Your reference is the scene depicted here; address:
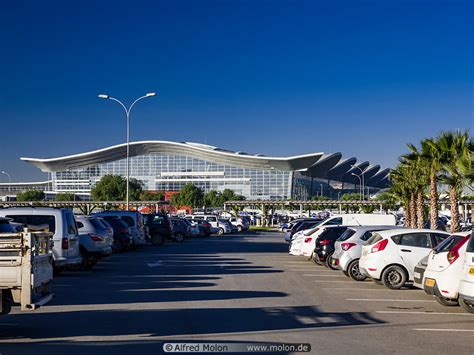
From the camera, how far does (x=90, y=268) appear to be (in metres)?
21.5

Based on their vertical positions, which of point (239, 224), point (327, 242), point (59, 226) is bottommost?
point (327, 242)

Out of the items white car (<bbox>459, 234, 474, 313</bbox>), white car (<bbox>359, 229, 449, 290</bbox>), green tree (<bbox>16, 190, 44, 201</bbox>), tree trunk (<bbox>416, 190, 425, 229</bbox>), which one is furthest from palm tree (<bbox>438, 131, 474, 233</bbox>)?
green tree (<bbox>16, 190, 44, 201</bbox>)

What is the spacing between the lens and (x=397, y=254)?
16.3 m

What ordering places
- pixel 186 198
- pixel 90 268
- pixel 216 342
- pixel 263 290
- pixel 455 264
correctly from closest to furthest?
pixel 216 342 < pixel 455 264 < pixel 263 290 < pixel 90 268 < pixel 186 198

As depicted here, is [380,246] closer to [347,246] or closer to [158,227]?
[347,246]

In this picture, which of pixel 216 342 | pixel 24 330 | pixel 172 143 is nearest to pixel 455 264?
pixel 216 342

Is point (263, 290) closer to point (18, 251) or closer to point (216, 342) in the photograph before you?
point (216, 342)

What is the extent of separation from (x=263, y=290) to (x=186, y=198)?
98780 mm

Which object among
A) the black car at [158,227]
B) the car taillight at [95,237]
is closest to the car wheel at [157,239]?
the black car at [158,227]

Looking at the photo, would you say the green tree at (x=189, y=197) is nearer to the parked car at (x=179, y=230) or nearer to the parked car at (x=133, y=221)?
the parked car at (x=179, y=230)

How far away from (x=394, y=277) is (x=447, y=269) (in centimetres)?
438

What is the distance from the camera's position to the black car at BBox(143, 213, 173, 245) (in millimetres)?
38906

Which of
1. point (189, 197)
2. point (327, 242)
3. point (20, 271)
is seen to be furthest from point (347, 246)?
point (189, 197)

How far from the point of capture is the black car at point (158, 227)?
38.9 m
